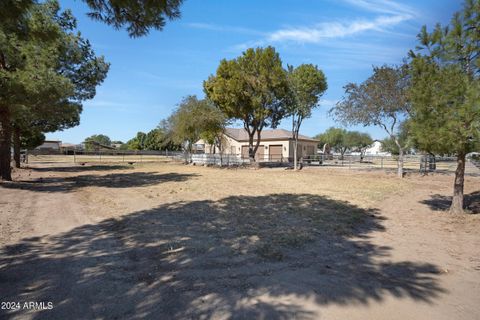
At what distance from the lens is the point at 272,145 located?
4031 cm

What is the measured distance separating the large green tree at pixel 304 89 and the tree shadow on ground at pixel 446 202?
530 inches

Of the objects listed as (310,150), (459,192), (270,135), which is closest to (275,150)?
(270,135)

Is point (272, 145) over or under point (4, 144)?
over

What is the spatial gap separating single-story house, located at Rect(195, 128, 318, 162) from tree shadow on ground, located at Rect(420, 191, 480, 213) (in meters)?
24.7

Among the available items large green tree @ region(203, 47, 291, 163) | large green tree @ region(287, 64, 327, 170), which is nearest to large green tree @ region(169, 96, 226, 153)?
large green tree @ region(203, 47, 291, 163)

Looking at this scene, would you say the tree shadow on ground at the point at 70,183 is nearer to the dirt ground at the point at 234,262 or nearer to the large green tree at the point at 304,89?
the dirt ground at the point at 234,262

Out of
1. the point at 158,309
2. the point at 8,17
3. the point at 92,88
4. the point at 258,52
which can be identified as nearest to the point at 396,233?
the point at 158,309

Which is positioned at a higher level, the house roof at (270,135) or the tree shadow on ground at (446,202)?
the house roof at (270,135)

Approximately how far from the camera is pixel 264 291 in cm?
335

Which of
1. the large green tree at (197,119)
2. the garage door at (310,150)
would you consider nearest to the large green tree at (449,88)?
the large green tree at (197,119)

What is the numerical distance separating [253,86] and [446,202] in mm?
17649

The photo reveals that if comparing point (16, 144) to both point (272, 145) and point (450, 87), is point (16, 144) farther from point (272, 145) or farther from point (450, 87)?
point (272, 145)

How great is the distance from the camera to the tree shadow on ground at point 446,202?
872 centimetres

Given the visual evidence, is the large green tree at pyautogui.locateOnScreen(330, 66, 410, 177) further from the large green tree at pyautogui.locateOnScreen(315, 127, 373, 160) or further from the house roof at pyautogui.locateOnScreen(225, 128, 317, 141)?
the large green tree at pyautogui.locateOnScreen(315, 127, 373, 160)
